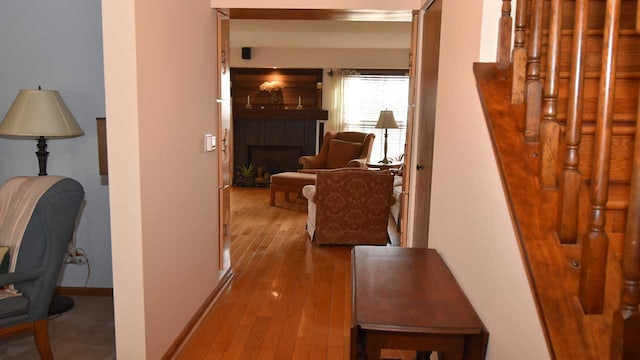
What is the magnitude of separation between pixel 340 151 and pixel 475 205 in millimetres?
5865

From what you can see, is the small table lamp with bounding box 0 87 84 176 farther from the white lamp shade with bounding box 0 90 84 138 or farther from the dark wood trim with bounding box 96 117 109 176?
the dark wood trim with bounding box 96 117 109 176

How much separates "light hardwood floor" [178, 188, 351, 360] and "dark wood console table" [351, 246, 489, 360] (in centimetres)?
102

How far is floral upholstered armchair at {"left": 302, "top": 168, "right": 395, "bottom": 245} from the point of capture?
4734 mm

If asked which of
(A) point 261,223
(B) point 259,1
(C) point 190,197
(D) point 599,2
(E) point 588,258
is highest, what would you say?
(B) point 259,1

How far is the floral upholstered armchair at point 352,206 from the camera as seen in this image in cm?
473

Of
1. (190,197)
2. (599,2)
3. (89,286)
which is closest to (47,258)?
(190,197)

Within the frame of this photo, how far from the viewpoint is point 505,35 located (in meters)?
1.57

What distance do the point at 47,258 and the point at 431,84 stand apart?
2315 millimetres

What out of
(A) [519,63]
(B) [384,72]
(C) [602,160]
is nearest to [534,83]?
(A) [519,63]

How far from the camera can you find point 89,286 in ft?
11.7

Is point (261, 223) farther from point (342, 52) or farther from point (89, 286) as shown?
point (342, 52)

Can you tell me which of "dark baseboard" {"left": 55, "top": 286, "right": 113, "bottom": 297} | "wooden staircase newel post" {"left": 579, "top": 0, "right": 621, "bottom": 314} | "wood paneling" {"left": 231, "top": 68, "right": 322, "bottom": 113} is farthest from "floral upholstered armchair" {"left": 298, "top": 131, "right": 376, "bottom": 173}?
"wooden staircase newel post" {"left": 579, "top": 0, "right": 621, "bottom": 314}

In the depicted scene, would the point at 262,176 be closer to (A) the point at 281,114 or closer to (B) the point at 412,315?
(A) the point at 281,114

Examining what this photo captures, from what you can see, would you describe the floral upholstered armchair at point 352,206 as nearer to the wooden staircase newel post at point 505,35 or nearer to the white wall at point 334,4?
the white wall at point 334,4
